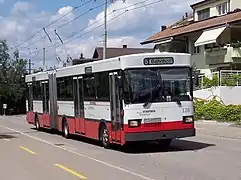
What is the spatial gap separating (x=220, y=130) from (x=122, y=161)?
39.5 ft

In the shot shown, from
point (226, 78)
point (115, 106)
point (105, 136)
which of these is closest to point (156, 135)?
point (115, 106)

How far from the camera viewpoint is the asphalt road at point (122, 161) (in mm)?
12147

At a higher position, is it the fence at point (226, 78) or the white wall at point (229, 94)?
the fence at point (226, 78)

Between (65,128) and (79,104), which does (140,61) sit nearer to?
(79,104)

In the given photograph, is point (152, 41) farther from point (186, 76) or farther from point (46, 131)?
point (186, 76)

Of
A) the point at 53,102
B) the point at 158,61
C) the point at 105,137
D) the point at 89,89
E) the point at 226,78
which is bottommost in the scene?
the point at 105,137

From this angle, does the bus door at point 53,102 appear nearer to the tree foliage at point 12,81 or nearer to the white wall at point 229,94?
the white wall at point 229,94

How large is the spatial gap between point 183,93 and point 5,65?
65.8m

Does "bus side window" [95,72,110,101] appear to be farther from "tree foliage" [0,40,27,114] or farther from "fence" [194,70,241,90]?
"tree foliage" [0,40,27,114]

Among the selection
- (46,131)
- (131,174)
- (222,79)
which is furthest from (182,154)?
(222,79)

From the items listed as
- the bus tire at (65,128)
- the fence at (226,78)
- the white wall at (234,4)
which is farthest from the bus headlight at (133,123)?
the white wall at (234,4)

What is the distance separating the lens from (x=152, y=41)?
5222 centimetres

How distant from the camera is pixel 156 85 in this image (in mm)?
16422

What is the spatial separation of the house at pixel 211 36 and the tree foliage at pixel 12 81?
3201cm
